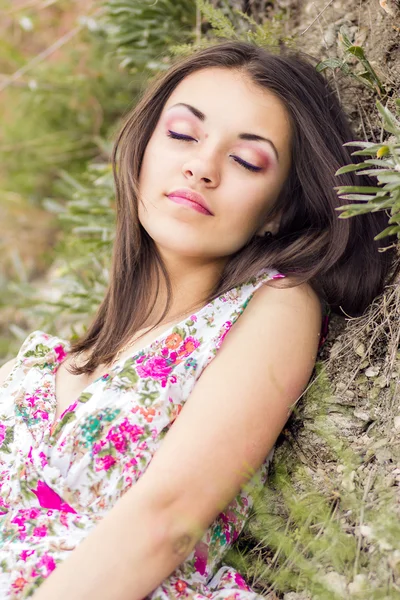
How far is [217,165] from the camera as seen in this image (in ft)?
5.66

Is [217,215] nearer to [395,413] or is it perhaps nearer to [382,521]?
[395,413]

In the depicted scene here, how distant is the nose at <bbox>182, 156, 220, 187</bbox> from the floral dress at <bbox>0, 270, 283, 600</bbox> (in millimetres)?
292

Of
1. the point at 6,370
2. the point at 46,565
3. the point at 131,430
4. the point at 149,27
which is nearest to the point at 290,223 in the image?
the point at 131,430

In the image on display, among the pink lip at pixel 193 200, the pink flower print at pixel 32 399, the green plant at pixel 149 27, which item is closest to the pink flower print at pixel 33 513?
the pink flower print at pixel 32 399

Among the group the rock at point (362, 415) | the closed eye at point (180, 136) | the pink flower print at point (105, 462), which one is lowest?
the pink flower print at point (105, 462)

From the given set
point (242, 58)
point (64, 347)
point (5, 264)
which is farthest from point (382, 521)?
point (5, 264)

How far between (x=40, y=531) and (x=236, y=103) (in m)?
1.20

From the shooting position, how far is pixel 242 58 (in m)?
1.90

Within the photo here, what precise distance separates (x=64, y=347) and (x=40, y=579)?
83 cm

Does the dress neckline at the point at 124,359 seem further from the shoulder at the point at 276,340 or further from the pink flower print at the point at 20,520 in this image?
the pink flower print at the point at 20,520

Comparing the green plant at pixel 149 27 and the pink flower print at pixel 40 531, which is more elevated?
the green plant at pixel 149 27

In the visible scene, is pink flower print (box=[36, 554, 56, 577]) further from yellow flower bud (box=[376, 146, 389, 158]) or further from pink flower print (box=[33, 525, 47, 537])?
yellow flower bud (box=[376, 146, 389, 158])

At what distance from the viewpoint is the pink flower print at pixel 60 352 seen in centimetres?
207

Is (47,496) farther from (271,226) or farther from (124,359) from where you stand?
(271,226)
